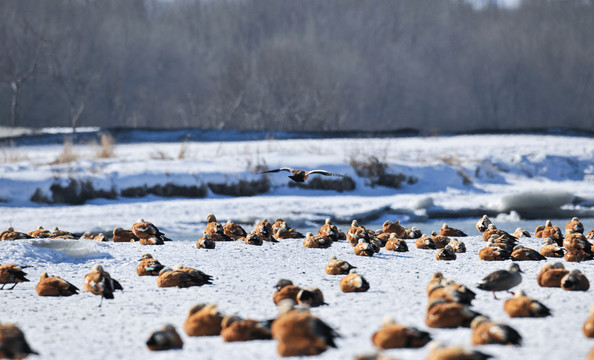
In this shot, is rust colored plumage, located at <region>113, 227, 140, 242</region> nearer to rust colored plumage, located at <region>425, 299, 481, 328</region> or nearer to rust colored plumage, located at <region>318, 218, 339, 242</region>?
rust colored plumage, located at <region>318, 218, 339, 242</region>

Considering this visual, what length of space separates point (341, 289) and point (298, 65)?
163ft

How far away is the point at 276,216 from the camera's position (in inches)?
618

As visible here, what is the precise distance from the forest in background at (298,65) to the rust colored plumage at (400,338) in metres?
39.4

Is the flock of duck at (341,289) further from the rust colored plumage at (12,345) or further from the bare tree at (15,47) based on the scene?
the bare tree at (15,47)

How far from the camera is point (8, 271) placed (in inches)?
284

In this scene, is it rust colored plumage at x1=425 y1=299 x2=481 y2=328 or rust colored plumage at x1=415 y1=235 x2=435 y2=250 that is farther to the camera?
rust colored plumage at x1=415 y1=235 x2=435 y2=250

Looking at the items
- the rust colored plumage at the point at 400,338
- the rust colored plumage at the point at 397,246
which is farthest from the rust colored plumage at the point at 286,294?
the rust colored plumage at the point at 397,246

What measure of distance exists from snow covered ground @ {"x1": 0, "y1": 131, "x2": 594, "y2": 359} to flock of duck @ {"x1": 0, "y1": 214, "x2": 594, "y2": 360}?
11 centimetres

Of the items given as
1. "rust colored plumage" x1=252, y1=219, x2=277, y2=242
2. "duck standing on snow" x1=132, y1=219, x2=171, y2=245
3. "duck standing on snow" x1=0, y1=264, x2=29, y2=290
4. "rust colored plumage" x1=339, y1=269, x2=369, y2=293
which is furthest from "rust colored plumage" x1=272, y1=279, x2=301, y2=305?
"duck standing on snow" x1=132, y1=219, x2=171, y2=245

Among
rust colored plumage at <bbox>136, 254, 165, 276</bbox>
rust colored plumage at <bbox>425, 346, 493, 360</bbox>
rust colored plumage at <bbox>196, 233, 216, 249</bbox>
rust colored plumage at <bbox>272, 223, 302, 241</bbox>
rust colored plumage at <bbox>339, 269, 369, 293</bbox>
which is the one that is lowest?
rust colored plumage at <bbox>272, 223, 302, 241</bbox>

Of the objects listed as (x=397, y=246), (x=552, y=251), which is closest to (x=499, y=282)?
(x=552, y=251)

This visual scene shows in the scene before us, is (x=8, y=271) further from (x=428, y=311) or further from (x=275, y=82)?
(x=275, y=82)

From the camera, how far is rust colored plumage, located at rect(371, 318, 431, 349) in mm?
4383

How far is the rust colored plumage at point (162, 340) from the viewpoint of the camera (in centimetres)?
462
